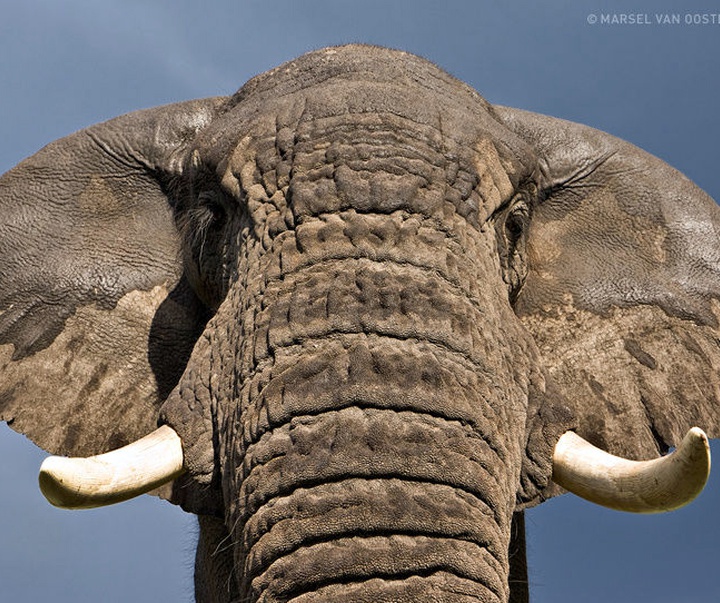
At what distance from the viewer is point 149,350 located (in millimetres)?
6965

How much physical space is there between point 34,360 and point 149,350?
0.60 meters

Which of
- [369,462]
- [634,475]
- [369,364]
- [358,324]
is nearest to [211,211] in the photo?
[358,324]

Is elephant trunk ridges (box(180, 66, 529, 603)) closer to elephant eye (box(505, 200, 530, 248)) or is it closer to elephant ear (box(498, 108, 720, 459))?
elephant eye (box(505, 200, 530, 248))

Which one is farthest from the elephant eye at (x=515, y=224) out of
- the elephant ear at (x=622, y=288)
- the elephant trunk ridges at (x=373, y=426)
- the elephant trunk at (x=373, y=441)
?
the elephant trunk at (x=373, y=441)

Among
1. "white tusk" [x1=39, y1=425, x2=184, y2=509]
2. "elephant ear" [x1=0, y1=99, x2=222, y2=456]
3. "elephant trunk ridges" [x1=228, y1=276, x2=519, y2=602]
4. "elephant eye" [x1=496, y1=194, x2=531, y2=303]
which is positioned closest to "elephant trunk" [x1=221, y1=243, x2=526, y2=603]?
"elephant trunk ridges" [x1=228, y1=276, x2=519, y2=602]

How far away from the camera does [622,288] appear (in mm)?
7133

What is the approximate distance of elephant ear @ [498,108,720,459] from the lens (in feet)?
22.7

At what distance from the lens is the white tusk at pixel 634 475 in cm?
488

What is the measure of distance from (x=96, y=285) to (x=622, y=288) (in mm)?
2571

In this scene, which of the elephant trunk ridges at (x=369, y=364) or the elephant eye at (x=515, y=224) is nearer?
the elephant trunk ridges at (x=369, y=364)

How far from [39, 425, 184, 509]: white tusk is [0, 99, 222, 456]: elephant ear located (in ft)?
4.83

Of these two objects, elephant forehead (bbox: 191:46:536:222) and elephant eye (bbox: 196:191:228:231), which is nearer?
elephant forehead (bbox: 191:46:536:222)

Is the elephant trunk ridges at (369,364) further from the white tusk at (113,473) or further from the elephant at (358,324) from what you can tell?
the white tusk at (113,473)

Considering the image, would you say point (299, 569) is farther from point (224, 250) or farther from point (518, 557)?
point (518, 557)
